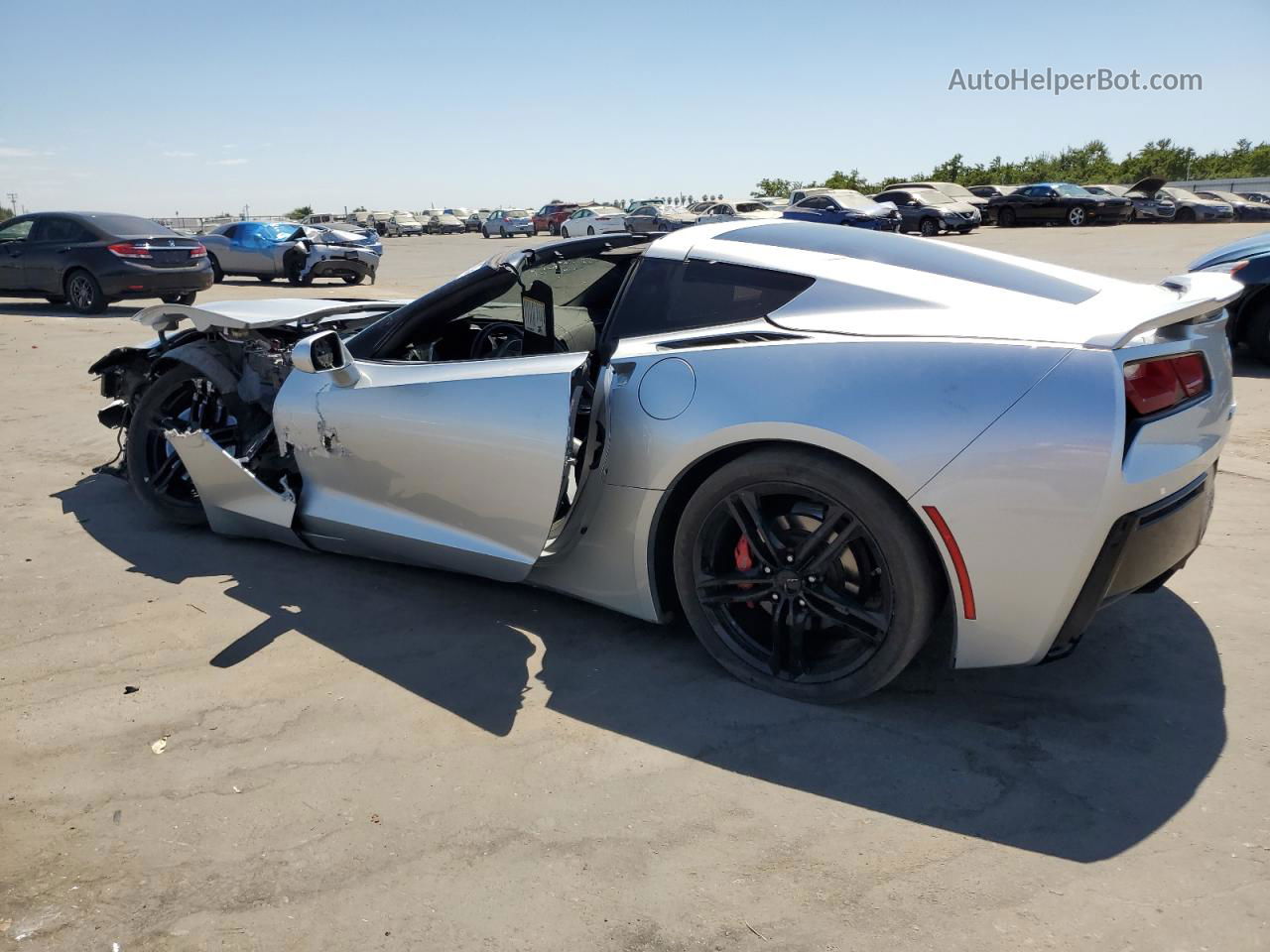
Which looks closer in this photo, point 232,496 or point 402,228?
point 232,496

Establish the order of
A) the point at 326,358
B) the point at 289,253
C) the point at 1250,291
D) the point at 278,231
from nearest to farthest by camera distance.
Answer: the point at 326,358 < the point at 1250,291 < the point at 289,253 < the point at 278,231

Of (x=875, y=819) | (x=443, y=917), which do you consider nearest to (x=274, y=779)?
(x=443, y=917)

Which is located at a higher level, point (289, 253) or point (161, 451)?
point (289, 253)

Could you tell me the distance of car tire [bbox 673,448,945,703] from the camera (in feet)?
9.64

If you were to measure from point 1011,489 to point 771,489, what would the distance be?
0.73 m

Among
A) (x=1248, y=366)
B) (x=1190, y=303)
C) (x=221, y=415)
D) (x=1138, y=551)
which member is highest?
(x=1190, y=303)

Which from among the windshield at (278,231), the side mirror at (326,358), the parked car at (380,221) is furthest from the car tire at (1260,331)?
the parked car at (380,221)

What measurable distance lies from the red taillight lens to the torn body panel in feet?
36.3

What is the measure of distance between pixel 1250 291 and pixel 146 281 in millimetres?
13690

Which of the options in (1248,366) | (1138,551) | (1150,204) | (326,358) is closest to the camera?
(1138,551)

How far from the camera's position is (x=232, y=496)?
4578 mm

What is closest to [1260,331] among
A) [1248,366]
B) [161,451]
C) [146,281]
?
[1248,366]

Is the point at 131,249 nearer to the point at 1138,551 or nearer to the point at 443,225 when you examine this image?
the point at 1138,551

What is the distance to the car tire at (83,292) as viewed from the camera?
1400 centimetres
